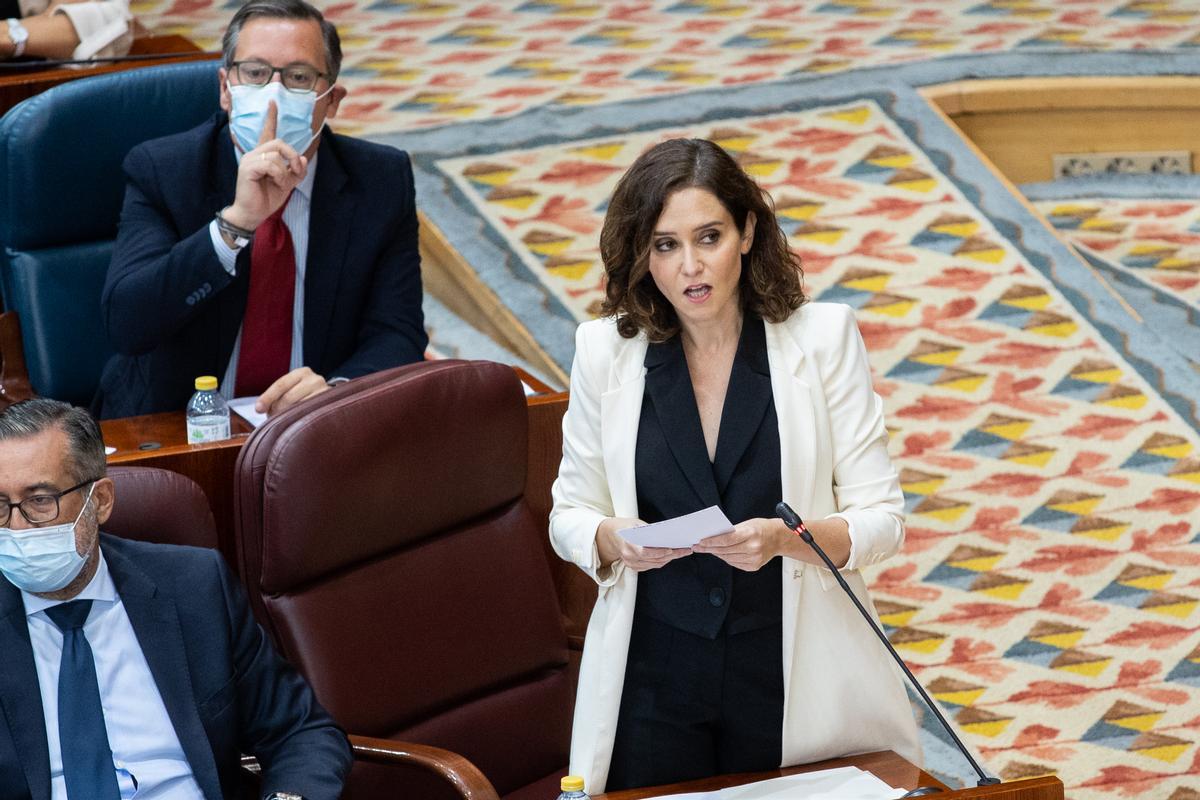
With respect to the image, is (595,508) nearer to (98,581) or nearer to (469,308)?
(98,581)

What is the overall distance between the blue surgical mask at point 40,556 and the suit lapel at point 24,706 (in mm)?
68

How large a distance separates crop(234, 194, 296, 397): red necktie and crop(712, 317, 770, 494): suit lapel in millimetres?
1077

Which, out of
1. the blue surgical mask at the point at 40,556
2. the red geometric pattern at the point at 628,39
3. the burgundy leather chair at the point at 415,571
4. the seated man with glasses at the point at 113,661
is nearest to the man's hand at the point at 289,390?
the burgundy leather chair at the point at 415,571

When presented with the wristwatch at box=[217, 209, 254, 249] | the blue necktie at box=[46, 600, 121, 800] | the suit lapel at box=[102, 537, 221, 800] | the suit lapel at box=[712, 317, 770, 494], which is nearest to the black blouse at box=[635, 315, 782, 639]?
the suit lapel at box=[712, 317, 770, 494]

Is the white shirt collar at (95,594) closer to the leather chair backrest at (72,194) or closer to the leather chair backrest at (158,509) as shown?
the leather chair backrest at (158,509)

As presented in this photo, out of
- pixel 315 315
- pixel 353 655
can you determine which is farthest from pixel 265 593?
pixel 315 315

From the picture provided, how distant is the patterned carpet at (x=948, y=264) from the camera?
10.7 ft

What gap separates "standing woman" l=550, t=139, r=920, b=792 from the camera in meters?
1.86

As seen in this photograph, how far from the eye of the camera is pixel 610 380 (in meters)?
1.92

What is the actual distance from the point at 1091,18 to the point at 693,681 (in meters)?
4.59

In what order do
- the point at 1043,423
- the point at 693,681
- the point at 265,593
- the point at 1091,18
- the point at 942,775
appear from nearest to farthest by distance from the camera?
the point at 693,681, the point at 265,593, the point at 942,775, the point at 1043,423, the point at 1091,18

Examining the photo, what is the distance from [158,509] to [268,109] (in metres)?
0.78

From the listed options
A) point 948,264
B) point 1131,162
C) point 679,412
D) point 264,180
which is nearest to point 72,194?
point 264,180

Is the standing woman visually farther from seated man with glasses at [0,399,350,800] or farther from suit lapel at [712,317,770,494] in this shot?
seated man with glasses at [0,399,350,800]
